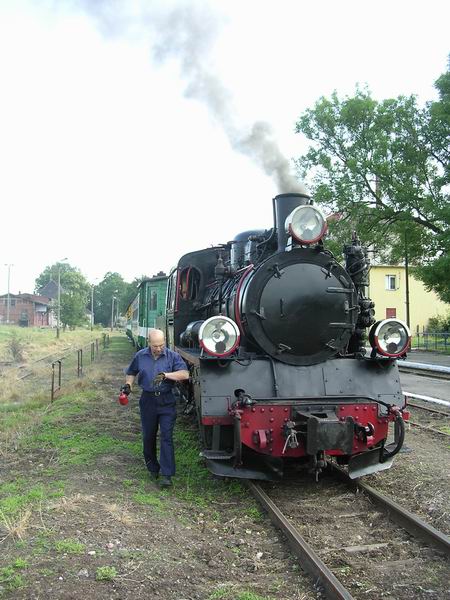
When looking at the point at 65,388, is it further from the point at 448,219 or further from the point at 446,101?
the point at 446,101

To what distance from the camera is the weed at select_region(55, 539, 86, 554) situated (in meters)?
3.98

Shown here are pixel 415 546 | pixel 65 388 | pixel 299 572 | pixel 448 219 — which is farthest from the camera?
pixel 448 219

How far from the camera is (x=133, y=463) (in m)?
6.44

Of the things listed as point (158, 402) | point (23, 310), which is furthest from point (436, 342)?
point (23, 310)

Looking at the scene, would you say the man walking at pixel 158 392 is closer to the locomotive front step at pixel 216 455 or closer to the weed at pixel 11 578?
the locomotive front step at pixel 216 455

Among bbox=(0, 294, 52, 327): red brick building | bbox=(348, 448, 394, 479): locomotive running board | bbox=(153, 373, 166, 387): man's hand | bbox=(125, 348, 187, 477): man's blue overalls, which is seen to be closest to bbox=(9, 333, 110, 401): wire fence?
bbox=(125, 348, 187, 477): man's blue overalls

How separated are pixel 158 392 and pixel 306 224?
232 cm

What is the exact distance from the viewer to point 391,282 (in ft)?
135

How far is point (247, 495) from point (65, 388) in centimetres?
853

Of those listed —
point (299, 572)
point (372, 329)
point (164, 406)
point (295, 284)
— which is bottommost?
point (299, 572)

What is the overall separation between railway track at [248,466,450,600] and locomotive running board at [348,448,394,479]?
17 cm

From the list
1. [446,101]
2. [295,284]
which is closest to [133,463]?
[295,284]

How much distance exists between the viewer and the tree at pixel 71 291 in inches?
1854

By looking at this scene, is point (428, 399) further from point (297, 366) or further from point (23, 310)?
point (23, 310)
